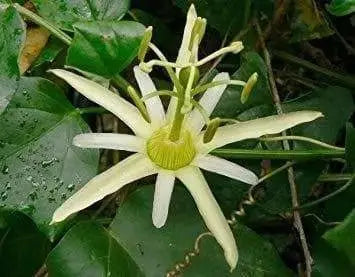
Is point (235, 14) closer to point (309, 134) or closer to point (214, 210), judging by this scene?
point (309, 134)

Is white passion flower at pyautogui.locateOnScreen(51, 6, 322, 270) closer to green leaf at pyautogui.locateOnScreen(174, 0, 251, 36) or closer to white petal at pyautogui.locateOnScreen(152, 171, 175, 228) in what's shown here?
white petal at pyautogui.locateOnScreen(152, 171, 175, 228)

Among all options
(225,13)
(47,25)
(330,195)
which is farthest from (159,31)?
(330,195)

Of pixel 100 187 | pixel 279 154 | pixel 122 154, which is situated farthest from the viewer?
pixel 122 154

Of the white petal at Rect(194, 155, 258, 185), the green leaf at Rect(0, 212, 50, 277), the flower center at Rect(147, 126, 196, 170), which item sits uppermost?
the flower center at Rect(147, 126, 196, 170)

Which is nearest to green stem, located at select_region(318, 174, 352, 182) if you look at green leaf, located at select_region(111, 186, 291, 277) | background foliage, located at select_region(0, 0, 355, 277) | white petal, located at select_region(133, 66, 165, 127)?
background foliage, located at select_region(0, 0, 355, 277)

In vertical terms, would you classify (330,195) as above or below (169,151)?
below

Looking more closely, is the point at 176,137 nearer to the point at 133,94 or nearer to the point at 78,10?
the point at 133,94

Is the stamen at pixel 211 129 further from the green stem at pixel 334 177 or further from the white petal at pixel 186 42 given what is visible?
the green stem at pixel 334 177
